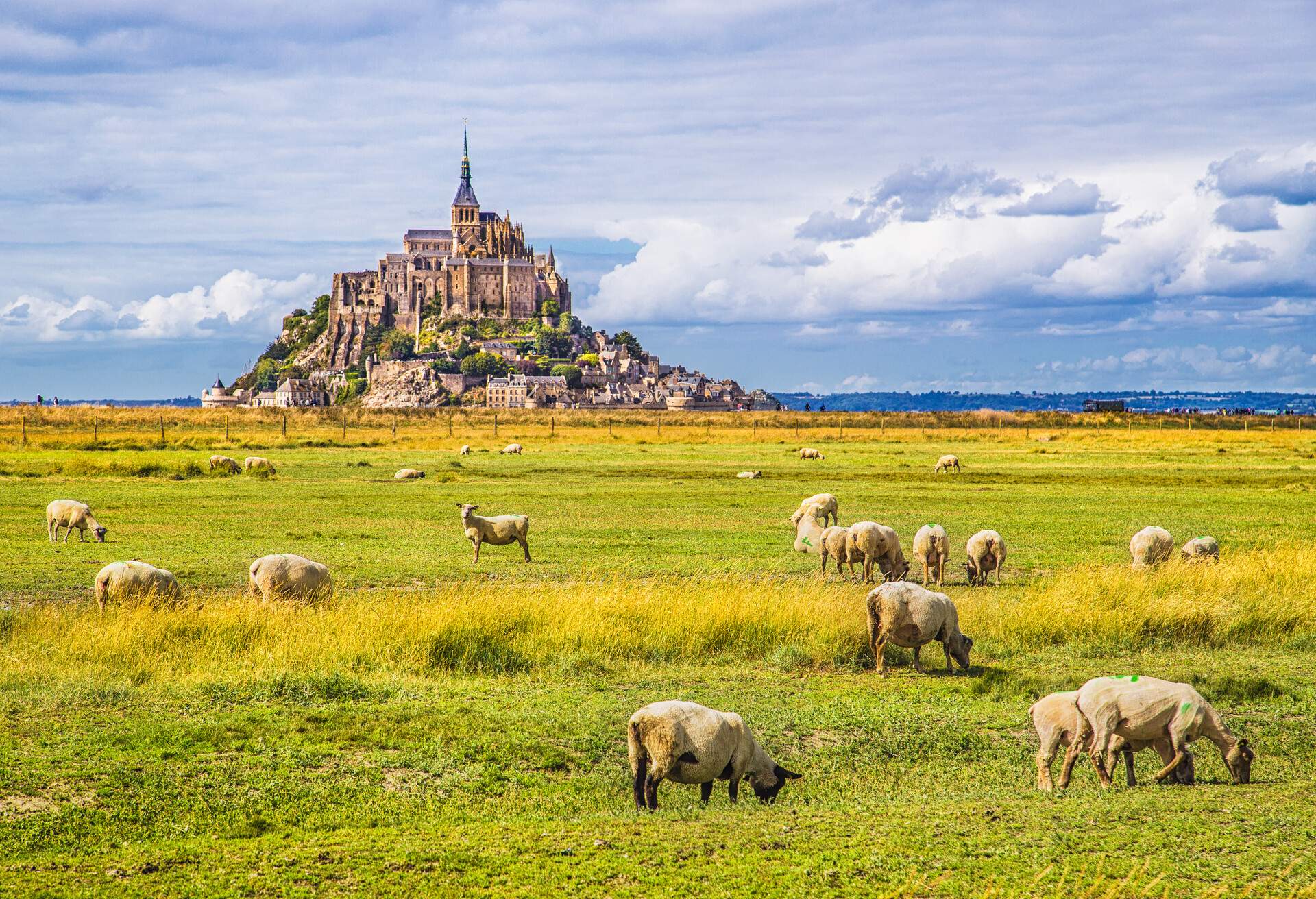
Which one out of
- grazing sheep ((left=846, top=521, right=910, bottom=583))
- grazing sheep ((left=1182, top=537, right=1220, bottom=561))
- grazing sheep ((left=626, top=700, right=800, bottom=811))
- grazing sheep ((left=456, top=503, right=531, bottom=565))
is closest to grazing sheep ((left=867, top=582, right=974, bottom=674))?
grazing sheep ((left=626, top=700, right=800, bottom=811))

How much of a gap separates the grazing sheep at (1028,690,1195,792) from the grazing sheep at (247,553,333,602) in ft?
33.7

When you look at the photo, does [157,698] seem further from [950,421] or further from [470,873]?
[950,421]

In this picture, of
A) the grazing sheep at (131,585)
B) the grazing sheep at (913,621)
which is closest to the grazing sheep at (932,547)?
the grazing sheep at (913,621)

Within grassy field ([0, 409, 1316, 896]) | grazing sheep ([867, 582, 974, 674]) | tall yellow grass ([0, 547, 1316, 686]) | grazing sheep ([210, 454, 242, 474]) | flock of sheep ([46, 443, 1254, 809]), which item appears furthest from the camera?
grazing sheep ([210, 454, 242, 474])

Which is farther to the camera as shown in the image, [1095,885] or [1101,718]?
[1101,718]

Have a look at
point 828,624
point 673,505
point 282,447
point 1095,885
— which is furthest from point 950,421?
point 1095,885

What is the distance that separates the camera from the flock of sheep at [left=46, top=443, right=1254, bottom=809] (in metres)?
9.60

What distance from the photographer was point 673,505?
36469 mm

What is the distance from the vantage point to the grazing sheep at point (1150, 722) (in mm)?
10039

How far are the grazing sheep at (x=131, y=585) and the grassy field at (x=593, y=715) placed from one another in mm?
461

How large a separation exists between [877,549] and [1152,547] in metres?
5.19

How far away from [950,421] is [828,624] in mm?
103209

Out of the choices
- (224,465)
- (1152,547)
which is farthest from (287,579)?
(224,465)

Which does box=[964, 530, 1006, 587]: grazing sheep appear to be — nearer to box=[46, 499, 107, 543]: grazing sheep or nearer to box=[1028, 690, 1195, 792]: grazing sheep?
box=[1028, 690, 1195, 792]: grazing sheep
